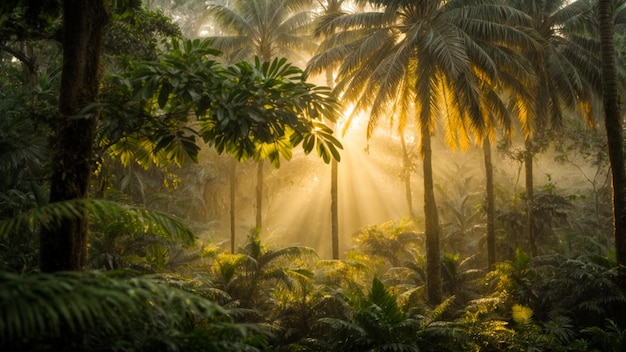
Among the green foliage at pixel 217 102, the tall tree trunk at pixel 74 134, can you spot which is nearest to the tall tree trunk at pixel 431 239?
the green foliage at pixel 217 102

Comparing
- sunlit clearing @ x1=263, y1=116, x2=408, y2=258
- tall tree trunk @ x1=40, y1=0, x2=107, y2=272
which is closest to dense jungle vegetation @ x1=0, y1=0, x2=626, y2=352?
tall tree trunk @ x1=40, y1=0, x2=107, y2=272

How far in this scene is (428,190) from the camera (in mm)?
12805

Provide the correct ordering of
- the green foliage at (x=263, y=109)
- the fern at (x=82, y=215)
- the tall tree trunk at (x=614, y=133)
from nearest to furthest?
the fern at (x=82, y=215), the green foliage at (x=263, y=109), the tall tree trunk at (x=614, y=133)

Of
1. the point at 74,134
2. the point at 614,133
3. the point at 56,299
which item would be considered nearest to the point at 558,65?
the point at 614,133

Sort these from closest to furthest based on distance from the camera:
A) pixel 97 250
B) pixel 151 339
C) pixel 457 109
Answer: pixel 151 339 < pixel 97 250 < pixel 457 109

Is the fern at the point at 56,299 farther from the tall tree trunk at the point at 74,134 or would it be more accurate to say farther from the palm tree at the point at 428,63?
the palm tree at the point at 428,63

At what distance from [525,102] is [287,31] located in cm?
1047

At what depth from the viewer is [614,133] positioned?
9227 mm

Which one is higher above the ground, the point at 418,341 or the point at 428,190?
the point at 428,190

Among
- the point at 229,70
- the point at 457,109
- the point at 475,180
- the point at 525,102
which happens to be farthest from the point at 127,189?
the point at 475,180

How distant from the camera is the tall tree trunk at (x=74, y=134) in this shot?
13.6 feet

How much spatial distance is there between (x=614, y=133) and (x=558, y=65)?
5.96 metres

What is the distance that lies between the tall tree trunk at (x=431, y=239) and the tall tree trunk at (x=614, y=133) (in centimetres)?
417

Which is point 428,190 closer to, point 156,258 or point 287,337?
point 287,337
